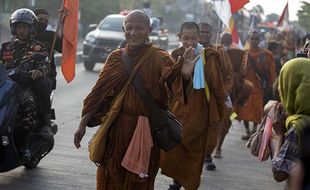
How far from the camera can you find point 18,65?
21.3ft

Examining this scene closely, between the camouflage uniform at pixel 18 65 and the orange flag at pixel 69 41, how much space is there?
10.9 inches

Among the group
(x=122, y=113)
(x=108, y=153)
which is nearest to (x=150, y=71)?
(x=122, y=113)

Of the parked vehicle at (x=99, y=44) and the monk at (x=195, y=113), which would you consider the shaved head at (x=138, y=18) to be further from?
the parked vehicle at (x=99, y=44)

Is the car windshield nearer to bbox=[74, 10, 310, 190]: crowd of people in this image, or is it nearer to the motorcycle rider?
bbox=[74, 10, 310, 190]: crowd of people

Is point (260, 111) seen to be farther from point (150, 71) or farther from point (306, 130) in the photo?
point (306, 130)

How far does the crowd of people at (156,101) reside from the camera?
3785mm

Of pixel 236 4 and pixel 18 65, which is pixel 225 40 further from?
pixel 18 65

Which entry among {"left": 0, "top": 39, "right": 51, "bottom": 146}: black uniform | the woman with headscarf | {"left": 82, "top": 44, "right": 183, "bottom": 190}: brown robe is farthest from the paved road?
the woman with headscarf

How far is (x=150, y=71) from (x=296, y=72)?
121 centimetres

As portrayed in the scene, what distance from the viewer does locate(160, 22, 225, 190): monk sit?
6.28m

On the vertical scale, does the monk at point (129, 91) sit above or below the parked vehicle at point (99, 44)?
above

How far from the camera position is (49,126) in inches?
272

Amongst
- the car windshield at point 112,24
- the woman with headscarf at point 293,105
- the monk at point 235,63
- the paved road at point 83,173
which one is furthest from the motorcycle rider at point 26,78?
the car windshield at point 112,24

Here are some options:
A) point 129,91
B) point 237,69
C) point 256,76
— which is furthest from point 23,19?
point 256,76
